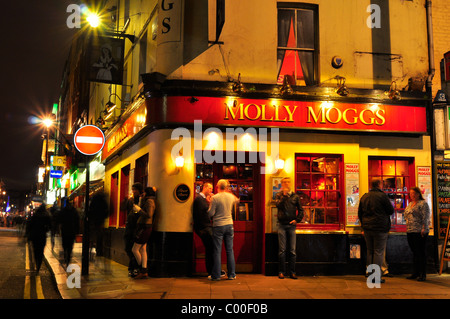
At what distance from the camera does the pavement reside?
7172mm

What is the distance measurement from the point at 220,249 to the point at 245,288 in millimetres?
1150

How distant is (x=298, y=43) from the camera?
1052 centimetres

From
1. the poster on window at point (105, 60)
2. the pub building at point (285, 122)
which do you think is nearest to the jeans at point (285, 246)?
the pub building at point (285, 122)

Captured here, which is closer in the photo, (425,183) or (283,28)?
(425,183)

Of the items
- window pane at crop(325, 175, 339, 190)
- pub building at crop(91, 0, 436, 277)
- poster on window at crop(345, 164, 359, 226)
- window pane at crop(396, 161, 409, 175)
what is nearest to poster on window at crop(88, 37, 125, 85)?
pub building at crop(91, 0, 436, 277)

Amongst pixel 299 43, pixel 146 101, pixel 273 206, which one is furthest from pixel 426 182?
pixel 146 101

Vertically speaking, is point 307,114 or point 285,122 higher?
point 307,114

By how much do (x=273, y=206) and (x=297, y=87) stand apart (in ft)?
9.06

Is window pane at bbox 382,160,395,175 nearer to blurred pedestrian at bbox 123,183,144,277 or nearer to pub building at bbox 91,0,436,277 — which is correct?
pub building at bbox 91,0,436,277

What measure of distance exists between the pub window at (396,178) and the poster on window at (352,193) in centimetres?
67

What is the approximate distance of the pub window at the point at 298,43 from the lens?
34.3 ft

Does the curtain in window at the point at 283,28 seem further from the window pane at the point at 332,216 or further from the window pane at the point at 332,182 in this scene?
the window pane at the point at 332,216

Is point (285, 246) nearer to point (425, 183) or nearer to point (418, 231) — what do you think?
point (418, 231)
